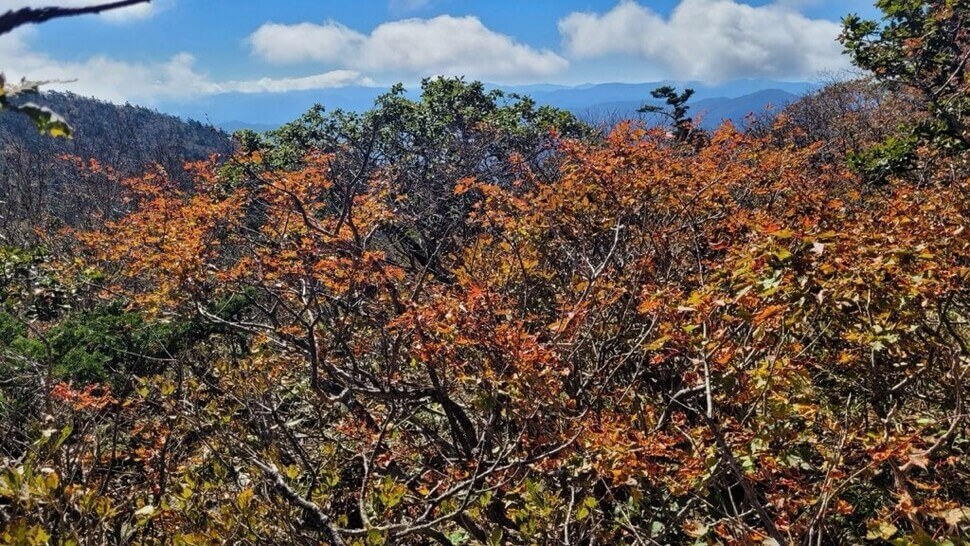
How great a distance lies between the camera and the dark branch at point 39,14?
3.21 feet

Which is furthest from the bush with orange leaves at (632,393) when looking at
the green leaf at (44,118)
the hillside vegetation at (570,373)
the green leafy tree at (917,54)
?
the green leafy tree at (917,54)

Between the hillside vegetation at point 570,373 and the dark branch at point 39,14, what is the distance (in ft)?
0.96

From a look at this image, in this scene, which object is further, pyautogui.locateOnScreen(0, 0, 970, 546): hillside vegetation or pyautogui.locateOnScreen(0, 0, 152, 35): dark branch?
pyautogui.locateOnScreen(0, 0, 970, 546): hillside vegetation

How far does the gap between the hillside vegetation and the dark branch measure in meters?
0.29

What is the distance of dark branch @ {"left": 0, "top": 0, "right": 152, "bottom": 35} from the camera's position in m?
0.98

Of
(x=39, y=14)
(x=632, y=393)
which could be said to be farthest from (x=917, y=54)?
(x=39, y=14)

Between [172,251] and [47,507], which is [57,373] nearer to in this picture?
[172,251]

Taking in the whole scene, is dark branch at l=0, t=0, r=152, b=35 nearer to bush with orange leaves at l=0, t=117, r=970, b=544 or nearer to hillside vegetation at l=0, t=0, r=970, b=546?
hillside vegetation at l=0, t=0, r=970, b=546

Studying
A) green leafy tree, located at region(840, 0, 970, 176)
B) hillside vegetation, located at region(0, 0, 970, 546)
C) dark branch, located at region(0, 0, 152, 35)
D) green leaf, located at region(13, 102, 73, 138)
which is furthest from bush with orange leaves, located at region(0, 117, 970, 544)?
green leafy tree, located at region(840, 0, 970, 176)

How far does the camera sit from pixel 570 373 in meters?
5.02

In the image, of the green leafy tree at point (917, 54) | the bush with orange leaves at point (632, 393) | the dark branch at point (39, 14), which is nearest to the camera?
the dark branch at point (39, 14)

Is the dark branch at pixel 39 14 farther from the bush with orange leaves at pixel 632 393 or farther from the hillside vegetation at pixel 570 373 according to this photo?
the bush with orange leaves at pixel 632 393

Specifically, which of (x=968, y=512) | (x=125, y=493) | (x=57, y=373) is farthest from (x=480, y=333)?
(x=57, y=373)

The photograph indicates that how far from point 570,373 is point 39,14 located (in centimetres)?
442
